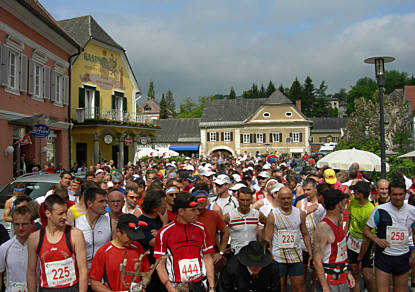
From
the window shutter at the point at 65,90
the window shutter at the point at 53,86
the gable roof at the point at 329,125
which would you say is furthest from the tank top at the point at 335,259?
the gable roof at the point at 329,125

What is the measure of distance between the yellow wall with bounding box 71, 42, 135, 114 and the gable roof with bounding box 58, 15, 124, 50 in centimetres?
52

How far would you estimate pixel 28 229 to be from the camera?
4.19m

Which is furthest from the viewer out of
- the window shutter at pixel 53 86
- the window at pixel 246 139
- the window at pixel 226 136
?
the window at pixel 226 136

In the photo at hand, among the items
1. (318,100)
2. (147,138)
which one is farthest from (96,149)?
(318,100)

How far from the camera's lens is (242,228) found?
5164 millimetres

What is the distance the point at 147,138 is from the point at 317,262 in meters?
25.9

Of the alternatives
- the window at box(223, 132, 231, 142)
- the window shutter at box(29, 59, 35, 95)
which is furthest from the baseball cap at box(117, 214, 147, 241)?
the window at box(223, 132, 231, 142)

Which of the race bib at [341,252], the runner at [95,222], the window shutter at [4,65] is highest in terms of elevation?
the window shutter at [4,65]

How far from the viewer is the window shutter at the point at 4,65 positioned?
44.5 feet

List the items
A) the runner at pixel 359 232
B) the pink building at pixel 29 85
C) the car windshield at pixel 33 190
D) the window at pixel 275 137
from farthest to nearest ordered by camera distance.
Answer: the window at pixel 275 137 → the pink building at pixel 29 85 → the car windshield at pixel 33 190 → the runner at pixel 359 232

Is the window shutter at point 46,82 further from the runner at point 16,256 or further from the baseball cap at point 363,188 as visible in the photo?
the baseball cap at point 363,188

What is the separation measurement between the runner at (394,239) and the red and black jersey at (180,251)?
2460mm

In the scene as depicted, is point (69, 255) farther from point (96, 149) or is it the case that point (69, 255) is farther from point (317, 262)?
point (96, 149)

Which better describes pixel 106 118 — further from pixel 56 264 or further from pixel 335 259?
pixel 335 259
